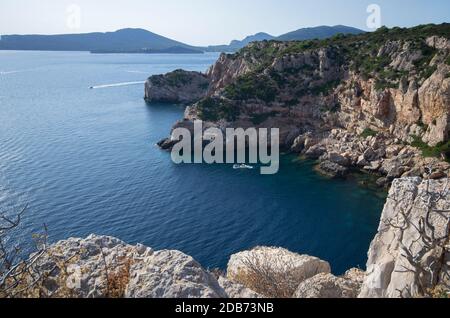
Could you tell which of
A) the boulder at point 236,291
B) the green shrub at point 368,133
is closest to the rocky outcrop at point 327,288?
the boulder at point 236,291

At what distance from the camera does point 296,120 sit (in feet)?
296

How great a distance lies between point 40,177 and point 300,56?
63736mm

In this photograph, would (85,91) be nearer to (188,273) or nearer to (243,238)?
(243,238)

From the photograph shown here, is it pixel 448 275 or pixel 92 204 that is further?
pixel 92 204

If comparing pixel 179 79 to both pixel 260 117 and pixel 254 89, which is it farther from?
pixel 260 117

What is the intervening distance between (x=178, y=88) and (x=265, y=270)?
128m

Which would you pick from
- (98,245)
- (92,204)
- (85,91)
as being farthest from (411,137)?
(85,91)

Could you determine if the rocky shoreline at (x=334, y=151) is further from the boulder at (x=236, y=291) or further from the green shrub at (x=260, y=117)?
the green shrub at (x=260, y=117)

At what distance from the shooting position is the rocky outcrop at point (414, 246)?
47.5 ft

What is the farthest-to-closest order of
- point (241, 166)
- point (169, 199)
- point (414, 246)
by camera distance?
point (241, 166) → point (169, 199) → point (414, 246)

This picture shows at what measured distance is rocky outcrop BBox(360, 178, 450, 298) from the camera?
14477mm

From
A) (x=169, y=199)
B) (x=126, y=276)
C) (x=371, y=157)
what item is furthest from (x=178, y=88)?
(x=126, y=276)

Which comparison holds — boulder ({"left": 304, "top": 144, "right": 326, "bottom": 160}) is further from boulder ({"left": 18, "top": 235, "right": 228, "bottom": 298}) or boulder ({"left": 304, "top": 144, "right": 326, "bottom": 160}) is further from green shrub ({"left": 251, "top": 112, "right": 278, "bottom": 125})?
boulder ({"left": 18, "top": 235, "right": 228, "bottom": 298})

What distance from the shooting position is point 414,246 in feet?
55.1
